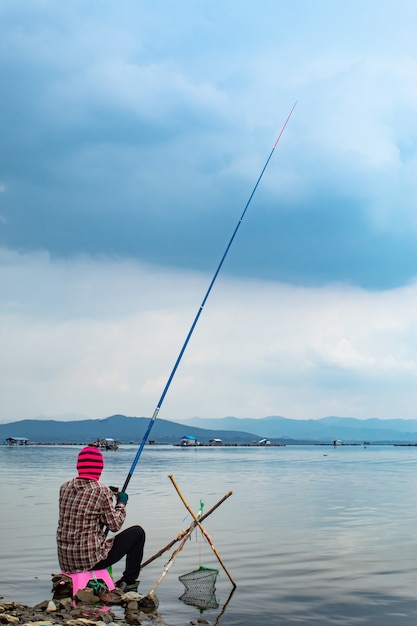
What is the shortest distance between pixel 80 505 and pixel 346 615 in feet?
13.4

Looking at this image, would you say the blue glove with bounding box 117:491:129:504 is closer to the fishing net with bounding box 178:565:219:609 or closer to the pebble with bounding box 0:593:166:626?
the pebble with bounding box 0:593:166:626

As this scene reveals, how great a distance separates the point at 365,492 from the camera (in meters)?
33.9

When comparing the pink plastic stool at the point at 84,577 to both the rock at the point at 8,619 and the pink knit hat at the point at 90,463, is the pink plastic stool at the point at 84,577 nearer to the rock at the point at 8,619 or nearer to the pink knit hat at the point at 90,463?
the pink knit hat at the point at 90,463

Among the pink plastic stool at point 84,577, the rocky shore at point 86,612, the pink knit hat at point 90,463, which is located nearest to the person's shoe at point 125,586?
the rocky shore at point 86,612

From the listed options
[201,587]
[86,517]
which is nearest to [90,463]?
[86,517]

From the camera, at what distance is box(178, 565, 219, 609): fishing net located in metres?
10.9

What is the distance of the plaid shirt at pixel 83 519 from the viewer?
9.57m

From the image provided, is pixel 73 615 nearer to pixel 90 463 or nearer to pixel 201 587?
pixel 90 463

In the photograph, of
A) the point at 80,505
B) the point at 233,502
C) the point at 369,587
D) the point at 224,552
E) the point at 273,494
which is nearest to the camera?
the point at 80,505

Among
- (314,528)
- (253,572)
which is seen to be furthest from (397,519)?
(253,572)

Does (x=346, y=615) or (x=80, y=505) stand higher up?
(x=80, y=505)

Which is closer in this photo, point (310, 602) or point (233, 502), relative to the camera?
point (310, 602)

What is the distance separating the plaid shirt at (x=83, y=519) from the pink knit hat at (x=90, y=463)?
0.30 feet

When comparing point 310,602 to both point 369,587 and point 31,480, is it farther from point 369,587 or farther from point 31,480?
point 31,480
